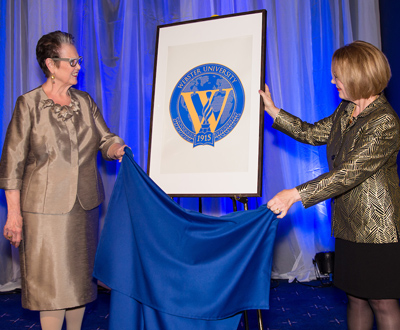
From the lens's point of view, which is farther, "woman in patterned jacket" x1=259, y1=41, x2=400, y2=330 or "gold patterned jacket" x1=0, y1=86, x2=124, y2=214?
"gold patterned jacket" x1=0, y1=86, x2=124, y2=214

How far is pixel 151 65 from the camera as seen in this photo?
3.80 metres

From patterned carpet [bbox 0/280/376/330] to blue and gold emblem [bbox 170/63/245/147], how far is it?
1.34 metres

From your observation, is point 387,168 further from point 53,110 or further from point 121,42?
point 121,42

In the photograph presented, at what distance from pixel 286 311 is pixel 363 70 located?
1875 mm

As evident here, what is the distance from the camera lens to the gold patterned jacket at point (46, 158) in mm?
2080

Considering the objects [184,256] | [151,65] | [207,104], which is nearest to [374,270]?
[184,256]

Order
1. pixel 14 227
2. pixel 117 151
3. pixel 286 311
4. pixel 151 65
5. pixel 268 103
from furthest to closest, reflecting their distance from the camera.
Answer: pixel 151 65 < pixel 286 311 < pixel 268 103 < pixel 117 151 < pixel 14 227

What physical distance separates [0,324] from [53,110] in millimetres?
1737

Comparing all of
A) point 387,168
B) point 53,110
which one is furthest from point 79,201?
point 387,168

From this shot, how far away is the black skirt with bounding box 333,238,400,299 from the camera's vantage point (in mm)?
1759

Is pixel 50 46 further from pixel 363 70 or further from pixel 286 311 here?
pixel 286 311

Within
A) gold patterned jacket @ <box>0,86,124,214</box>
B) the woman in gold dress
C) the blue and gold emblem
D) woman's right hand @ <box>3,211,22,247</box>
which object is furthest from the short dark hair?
woman's right hand @ <box>3,211,22,247</box>

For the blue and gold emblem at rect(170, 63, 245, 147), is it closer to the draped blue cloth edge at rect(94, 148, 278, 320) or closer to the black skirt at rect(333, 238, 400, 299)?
the draped blue cloth edge at rect(94, 148, 278, 320)

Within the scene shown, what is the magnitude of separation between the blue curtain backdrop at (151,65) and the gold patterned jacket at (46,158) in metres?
1.59
